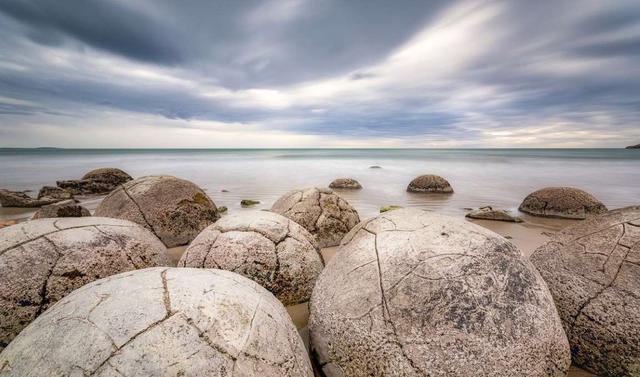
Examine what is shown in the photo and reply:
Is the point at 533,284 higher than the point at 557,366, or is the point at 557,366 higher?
the point at 533,284

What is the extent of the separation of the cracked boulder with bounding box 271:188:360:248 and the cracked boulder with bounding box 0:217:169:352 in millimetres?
2768

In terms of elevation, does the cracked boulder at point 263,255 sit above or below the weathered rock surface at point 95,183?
above

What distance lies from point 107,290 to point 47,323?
29 cm

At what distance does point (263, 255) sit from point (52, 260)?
5.91ft

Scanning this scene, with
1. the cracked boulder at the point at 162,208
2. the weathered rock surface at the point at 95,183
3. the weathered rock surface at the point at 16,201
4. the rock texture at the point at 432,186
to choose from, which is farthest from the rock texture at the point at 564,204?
the weathered rock surface at the point at 95,183

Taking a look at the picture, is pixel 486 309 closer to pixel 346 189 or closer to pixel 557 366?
pixel 557 366

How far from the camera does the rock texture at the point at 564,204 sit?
8430mm

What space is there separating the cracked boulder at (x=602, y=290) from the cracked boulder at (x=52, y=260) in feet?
12.9

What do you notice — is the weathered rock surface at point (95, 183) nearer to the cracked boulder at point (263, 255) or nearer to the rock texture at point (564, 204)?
the cracked boulder at point (263, 255)

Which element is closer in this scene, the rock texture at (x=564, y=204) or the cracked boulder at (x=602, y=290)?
the cracked boulder at (x=602, y=290)

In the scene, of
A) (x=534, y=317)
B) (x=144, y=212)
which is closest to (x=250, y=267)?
(x=534, y=317)

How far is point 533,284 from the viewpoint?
2.29 metres

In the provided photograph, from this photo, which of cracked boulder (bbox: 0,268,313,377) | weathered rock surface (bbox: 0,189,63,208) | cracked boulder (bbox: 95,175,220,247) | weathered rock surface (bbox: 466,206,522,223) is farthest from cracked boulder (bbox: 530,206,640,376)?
weathered rock surface (bbox: 0,189,63,208)

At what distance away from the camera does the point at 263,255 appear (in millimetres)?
3398
